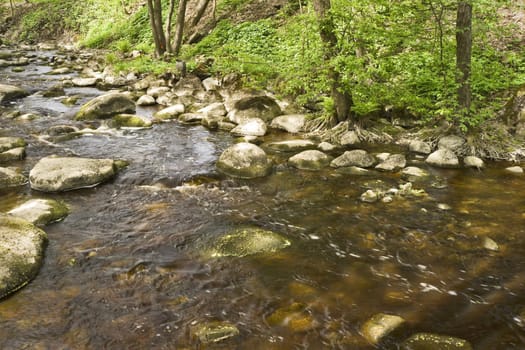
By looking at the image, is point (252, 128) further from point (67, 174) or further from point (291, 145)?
point (67, 174)

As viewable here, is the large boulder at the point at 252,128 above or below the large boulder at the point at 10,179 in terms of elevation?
above

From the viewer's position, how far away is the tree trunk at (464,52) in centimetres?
745

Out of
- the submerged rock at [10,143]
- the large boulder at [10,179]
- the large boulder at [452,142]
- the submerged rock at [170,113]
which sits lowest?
the large boulder at [452,142]

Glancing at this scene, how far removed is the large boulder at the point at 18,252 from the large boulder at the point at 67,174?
162 centimetres

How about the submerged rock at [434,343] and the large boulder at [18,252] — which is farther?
the large boulder at [18,252]

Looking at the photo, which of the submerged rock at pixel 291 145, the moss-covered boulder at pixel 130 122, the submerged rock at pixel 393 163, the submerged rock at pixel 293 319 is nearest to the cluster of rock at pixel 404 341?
the submerged rock at pixel 293 319

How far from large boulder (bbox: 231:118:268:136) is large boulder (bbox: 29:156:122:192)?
3.78m

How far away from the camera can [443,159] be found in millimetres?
7535

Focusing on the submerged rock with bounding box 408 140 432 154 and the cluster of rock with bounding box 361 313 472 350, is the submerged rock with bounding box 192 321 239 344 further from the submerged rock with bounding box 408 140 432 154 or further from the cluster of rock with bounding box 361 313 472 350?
the submerged rock with bounding box 408 140 432 154

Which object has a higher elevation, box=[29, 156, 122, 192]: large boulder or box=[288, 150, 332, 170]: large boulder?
box=[29, 156, 122, 192]: large boulder

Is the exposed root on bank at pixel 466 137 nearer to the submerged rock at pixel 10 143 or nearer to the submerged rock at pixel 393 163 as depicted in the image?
the submerged rock at pixel 393 163

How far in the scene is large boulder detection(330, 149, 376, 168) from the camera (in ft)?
25.0

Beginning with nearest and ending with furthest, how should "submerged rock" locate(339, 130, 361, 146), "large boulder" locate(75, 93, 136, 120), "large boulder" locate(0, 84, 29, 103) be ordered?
"submerged rock" locate(339, 130, 361, 146) < "large boulder" locate(75, 93, 136, 120) < "large boulder" locate(0, 84, 29, 103)

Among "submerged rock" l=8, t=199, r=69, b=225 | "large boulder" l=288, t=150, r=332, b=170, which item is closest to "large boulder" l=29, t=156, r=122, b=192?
"submerged rock" l=8, t=199, r=69, b=225
